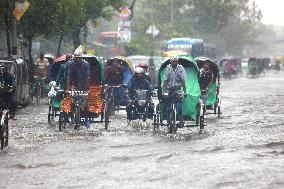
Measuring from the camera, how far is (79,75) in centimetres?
1744

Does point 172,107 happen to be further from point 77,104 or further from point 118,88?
point 118,88

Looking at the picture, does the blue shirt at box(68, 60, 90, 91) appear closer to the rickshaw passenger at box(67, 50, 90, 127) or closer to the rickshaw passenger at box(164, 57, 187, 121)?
the rickshaw passenger at box(67, 50, 90, 127)

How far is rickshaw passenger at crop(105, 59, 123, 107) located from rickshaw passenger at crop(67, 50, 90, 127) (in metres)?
4.25

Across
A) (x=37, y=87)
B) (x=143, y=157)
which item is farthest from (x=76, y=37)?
(x=143, y=157)

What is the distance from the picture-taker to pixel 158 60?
140 feet

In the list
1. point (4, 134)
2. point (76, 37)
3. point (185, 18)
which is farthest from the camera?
point (185, 18)

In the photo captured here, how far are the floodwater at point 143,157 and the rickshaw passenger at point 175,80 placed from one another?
2.14 ft

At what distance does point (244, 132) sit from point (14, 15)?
13360mm

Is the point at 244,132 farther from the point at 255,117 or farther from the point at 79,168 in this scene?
the point at 79,168

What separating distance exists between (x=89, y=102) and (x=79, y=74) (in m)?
1.06

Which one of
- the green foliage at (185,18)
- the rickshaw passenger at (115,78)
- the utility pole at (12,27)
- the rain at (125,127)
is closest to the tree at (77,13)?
the rain at (125,127)

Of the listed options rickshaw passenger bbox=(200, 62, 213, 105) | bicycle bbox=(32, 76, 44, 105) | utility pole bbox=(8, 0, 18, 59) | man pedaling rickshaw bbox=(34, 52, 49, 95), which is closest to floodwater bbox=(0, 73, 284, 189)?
rickshaw passenger bbox=(200, 62, 213, 105)

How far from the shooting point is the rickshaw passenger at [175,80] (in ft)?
56.7

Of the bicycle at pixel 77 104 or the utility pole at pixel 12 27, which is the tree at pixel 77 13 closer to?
the utility pole at pixel 12 27
